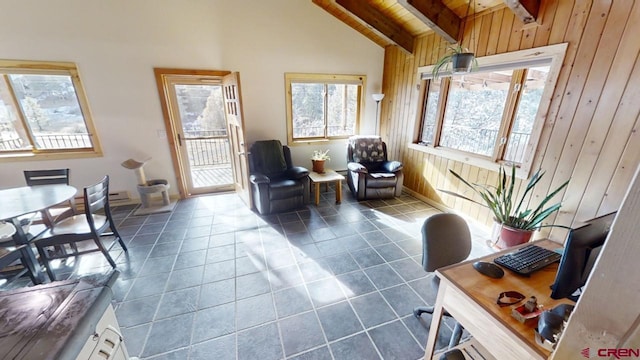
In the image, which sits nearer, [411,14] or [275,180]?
[411,14]

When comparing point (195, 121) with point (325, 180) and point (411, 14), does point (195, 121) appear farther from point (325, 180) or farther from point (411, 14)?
point (411, 14)

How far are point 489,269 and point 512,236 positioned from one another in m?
1.35

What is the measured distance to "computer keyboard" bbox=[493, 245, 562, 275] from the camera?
3.87 ft

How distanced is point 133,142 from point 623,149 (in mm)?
5340

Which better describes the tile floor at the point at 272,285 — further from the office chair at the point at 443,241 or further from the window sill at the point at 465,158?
the window sill at the point at 465,158

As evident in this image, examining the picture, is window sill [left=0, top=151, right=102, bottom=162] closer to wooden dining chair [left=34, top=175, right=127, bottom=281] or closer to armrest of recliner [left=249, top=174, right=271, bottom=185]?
wooden dining chair [left=34, top=175, right=127, bottom=281]

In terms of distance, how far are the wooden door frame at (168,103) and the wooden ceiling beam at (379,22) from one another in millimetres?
2052

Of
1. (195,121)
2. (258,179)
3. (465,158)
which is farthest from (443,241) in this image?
(195,121)

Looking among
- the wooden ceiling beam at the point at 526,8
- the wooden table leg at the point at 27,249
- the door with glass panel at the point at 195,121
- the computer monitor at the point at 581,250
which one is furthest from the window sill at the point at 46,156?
the wooden ceiling beam at the point at 526,8

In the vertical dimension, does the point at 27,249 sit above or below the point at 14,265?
above

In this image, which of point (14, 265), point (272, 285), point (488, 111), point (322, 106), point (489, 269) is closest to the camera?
point (489, 269)

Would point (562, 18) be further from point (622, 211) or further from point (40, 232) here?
point (40, 232)

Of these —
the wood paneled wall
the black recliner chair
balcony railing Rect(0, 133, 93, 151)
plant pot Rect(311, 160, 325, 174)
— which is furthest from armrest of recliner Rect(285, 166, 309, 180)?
balcony railing Rect(0, 133, 93, 151)

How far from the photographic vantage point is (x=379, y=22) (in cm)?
356
